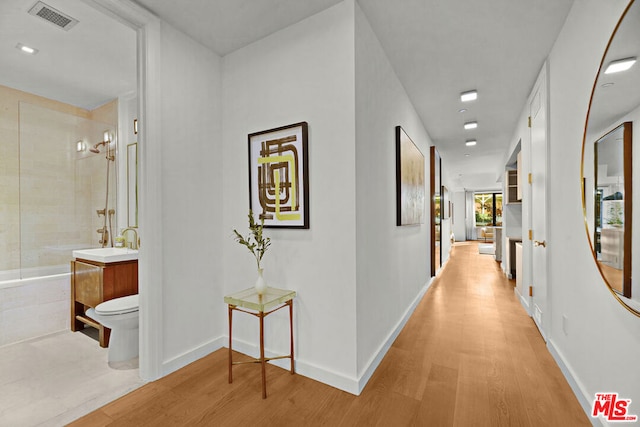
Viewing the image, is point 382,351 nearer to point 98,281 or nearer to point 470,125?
point 98,281

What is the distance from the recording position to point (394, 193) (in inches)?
113

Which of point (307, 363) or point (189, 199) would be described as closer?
point (307, 363)

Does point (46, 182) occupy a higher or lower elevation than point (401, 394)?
higher

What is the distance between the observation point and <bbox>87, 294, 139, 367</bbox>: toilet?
231cm

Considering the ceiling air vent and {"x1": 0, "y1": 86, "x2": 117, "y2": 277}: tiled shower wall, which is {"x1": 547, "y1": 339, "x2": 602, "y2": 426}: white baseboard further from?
{"x1": 0, "y1": 86, "x2": 117, "y2": 277}: tiled shower wall

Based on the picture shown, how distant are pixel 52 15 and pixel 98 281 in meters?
2.17

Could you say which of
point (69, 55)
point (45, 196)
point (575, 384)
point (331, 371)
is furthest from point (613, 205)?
point (45, 196)

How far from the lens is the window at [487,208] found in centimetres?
1441

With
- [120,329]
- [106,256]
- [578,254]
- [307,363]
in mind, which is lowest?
[307,363]

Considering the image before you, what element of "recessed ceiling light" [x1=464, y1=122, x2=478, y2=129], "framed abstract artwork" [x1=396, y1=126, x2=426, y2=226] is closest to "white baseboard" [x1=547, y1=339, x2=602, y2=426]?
"framed abstract artwork" [x1=396, y1=126, x2=426, y2=226]

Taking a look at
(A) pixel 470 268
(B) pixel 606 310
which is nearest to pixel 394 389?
(B) pixel 606 310

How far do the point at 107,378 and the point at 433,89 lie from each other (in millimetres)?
4101

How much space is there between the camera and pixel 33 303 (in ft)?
9.32

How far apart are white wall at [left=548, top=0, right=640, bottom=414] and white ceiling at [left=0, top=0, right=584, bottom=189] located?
348mm
